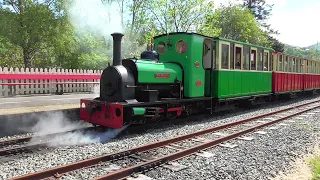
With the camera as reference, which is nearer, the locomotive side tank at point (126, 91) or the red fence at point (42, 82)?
the locomotive side tank at point (126, 91)

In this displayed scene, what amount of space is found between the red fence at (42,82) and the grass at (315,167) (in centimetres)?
1151

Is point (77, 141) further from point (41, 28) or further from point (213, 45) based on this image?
point (41, 28)

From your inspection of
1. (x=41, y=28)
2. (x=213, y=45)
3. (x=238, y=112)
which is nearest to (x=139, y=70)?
(x=213, y=45)

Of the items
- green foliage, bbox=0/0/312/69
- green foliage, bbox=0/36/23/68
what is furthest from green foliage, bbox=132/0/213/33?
green foliage, bbox=0/36/23/68

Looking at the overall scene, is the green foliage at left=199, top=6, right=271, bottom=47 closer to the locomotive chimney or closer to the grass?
the locomotive chimney

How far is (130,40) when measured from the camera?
1171 inches

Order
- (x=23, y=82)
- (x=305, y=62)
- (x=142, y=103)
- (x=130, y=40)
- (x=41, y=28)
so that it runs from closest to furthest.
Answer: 1. (x=142, y=103)
2. (x=23, y=82)
3. (x=305, y=62)
4. (x=41, y=28)
5. (x=130, y=40)

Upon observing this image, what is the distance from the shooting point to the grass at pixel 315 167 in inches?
180

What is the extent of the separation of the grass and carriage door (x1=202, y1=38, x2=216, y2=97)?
454 cm

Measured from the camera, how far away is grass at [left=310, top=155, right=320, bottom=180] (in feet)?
15.0

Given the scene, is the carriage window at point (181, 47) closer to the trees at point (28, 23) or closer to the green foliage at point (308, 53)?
the trees at point (28, 23)

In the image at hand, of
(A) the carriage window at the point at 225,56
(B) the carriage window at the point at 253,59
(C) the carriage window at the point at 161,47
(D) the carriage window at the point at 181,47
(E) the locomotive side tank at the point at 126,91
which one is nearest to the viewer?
(E) the locomotive side tank at the point at 126,91

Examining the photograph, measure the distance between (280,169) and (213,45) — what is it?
5453mm

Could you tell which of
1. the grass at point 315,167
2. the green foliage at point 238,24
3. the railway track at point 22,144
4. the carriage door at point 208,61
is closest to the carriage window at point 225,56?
the carriage door at point 208,61
